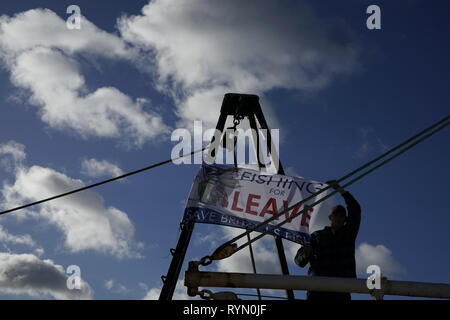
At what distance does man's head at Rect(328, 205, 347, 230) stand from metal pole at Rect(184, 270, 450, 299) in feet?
6.83

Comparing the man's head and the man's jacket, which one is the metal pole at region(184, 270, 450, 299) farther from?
the man's head

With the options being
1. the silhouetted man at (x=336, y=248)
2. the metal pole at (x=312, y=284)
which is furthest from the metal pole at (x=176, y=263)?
the metal pole at (x=312, y=284)

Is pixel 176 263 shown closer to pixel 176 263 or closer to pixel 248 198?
pixel 176 263

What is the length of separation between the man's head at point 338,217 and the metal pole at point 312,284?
208 centimetres

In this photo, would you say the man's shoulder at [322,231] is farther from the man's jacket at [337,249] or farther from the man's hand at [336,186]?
the man's hand at [336,186]

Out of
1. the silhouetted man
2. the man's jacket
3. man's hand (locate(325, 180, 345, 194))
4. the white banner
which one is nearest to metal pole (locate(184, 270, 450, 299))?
the silhouetted man

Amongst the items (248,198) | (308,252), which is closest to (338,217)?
(308,252)

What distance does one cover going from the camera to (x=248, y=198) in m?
9.88

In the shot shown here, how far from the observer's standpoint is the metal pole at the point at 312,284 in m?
5.34

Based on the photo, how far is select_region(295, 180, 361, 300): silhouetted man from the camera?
715 cm
